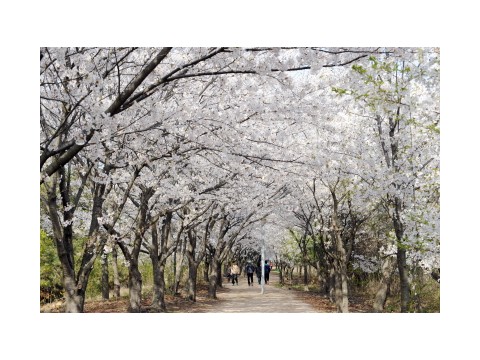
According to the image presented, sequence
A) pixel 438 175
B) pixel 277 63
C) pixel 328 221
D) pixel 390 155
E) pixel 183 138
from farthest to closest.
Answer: pixel 328 221 < pixel 390 155 < pixel 438 175 < pixel 183 138 < pixel 277 63

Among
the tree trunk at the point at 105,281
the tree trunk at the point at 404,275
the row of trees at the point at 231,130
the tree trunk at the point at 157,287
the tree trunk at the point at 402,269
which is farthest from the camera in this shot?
the tree trunk at the point at 105,281

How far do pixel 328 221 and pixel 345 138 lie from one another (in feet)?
16.4

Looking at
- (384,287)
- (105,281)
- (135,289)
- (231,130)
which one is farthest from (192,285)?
(231,130)

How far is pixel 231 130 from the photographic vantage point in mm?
6531

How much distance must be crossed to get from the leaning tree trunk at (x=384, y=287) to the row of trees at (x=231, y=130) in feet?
1.81

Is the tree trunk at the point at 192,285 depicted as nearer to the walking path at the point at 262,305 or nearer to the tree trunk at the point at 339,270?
the walking path at the point at 262,305

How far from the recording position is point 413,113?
7695 millimetres

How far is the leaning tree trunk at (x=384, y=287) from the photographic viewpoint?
9465 millimetres

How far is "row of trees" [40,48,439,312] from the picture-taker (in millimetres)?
5418

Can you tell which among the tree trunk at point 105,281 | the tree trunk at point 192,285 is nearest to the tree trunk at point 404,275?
the tree trunk at point 192,285
